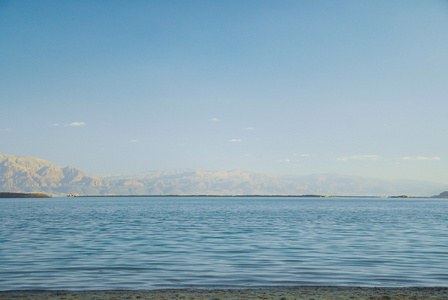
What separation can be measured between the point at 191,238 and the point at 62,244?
1127 centimetres

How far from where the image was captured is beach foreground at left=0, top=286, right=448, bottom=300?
15445 millimetres

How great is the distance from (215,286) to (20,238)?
26.5 m

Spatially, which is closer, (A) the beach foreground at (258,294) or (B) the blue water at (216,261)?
(A) the beach foreground at (258,294)

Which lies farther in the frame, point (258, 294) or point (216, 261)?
point (216, 261)

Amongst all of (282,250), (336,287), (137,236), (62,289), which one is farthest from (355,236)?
(62,289)

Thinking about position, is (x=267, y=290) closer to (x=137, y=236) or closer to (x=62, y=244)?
(x=62, y=244)

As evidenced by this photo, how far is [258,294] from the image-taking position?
1599cm

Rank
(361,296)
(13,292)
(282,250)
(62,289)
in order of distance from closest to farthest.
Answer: (361,296), (13,292), (62,289), (282,250)

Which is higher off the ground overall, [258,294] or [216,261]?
[258,294]

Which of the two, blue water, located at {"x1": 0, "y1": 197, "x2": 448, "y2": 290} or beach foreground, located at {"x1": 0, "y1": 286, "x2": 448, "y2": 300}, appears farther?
blue water, located at {"x1": 0, "y1": 197, "x2": 448, "y2": 290}

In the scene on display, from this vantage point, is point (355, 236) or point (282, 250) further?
point (355, 236)

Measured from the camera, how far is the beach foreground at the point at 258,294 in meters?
15.4

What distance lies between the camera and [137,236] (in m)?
40.7

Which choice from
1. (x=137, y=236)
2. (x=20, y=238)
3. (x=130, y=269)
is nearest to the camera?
(x=130, y=269)
